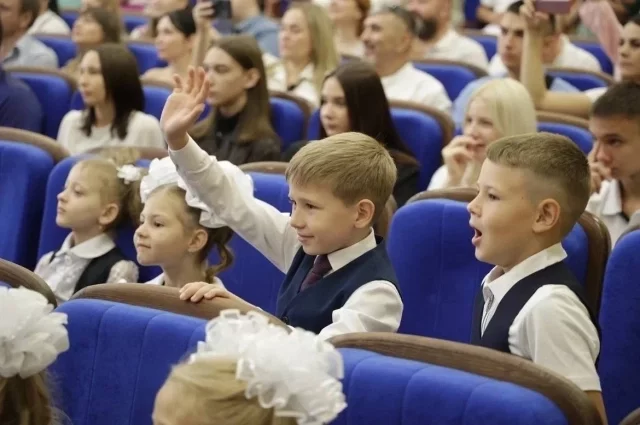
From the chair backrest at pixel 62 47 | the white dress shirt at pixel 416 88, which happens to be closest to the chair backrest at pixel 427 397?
the white dress shirt at pixel 416 88

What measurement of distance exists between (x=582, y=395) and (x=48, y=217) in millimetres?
1888

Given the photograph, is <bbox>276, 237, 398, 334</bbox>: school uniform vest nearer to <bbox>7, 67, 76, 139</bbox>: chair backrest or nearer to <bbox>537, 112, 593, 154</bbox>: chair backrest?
<bbox>537, 112, 593, 154</bbox>: chair backrest

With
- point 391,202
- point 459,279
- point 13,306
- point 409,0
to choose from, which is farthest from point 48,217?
point 409,0

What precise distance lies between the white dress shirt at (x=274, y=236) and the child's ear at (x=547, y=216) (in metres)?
0.28

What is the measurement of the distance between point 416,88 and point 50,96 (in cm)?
139

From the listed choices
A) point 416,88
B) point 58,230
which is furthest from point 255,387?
point 416,88

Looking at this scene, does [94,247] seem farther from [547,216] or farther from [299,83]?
[299,83]

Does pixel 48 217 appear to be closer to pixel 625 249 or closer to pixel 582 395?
pixel 625 249

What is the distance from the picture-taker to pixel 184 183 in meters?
2.47

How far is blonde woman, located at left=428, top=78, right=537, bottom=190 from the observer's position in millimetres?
3256

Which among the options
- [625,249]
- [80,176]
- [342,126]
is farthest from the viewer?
[342,126]

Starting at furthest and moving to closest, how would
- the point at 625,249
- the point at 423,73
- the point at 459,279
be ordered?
1. the point at 423,73
2. the point at 459,279
3. the point at 625,249

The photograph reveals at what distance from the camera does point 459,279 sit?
2578mm

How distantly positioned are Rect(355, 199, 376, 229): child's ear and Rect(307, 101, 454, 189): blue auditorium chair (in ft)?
5.22
